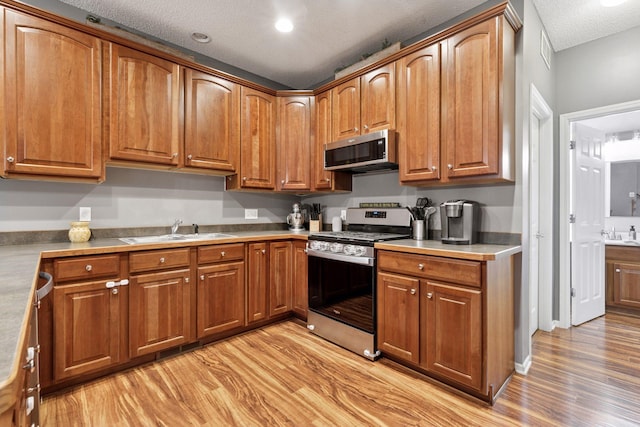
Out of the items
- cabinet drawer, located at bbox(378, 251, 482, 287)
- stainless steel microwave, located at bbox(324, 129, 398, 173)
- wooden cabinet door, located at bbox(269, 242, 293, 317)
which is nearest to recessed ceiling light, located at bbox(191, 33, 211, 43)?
stainless steel microwave, located at bbox(324, 129, 398, 173)

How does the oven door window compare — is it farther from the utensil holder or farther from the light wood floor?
the utensil holder

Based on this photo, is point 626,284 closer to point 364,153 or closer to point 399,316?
point 399,316

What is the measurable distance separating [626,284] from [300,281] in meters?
3.62

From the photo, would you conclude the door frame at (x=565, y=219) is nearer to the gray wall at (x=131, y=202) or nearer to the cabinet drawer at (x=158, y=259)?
the gray wall at (x=131, y=202)

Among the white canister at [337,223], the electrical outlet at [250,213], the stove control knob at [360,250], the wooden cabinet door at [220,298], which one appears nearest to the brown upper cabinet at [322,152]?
the white canister at [337,223]

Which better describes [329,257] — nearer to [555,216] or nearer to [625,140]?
[555,216]

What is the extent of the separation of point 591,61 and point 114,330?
458 cm

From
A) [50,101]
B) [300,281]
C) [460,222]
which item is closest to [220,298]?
[300,281]

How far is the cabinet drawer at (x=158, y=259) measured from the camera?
2.18 meters

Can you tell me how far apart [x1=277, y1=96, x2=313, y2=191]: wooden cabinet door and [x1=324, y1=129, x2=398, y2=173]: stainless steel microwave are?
33cm

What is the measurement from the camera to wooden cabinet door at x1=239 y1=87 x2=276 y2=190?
10.3 ft

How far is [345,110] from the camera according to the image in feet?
9.96

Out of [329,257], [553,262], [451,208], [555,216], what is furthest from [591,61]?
[329,257]

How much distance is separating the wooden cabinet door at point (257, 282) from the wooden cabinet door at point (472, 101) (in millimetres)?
1774
